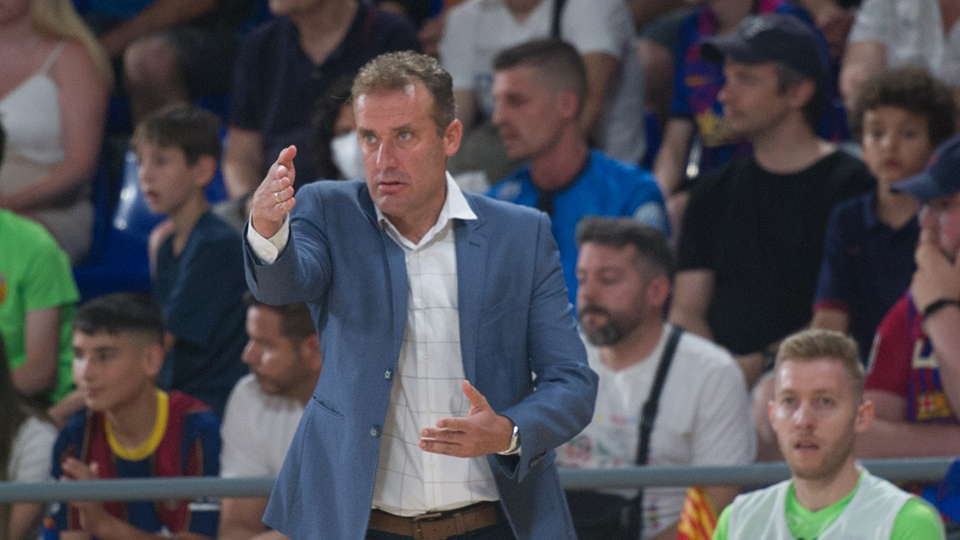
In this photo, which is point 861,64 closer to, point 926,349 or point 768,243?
point 768,243

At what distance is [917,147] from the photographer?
4.44m

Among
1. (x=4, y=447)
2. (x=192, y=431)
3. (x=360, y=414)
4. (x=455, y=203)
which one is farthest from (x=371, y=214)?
(x=4, y=447)

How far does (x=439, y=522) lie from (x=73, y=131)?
3.71m

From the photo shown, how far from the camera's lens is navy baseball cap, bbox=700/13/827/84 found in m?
4.89

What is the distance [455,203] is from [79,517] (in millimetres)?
2086

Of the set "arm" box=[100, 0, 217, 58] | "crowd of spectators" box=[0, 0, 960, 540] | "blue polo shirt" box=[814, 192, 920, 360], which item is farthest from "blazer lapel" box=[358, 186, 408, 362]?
"arm" box=[100, 0, 217, 58]

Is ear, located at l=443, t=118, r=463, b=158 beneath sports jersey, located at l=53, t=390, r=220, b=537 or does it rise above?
above

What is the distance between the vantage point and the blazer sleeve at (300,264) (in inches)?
85.6

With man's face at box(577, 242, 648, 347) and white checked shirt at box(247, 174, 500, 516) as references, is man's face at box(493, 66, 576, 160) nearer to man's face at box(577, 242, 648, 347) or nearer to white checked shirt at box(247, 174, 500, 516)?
man's face at box(577, 242, 648, 347)

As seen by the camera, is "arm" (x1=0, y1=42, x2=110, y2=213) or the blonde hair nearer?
"arm" (x1=0, y1=42, x2=110, y2=213)

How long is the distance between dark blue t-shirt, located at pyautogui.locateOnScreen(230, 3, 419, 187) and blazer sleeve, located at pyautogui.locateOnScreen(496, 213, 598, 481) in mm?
3149

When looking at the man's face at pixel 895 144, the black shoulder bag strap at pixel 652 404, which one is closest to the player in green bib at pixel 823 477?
the black shoulder bag strap at pixel 652 404

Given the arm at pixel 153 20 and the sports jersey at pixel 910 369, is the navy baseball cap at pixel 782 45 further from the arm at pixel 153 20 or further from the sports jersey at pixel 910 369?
the arm at pixel 153 20

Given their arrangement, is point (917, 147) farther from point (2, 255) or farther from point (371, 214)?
point (2, 255)
